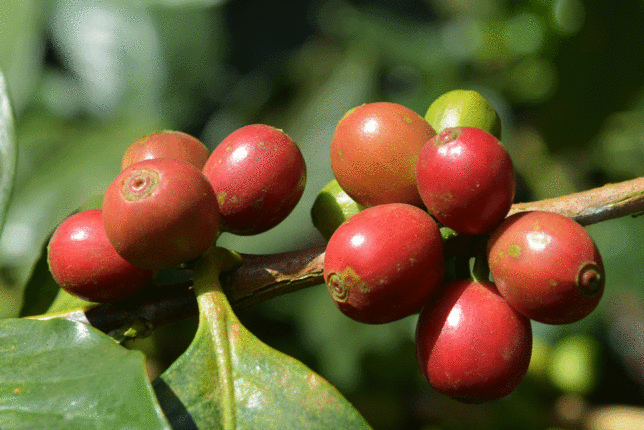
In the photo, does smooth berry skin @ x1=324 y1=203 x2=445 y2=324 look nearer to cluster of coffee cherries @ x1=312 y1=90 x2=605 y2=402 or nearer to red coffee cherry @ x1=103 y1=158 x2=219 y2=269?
cluster of coffee cherries @ x1=312 y1=90 x2=605 y2=402

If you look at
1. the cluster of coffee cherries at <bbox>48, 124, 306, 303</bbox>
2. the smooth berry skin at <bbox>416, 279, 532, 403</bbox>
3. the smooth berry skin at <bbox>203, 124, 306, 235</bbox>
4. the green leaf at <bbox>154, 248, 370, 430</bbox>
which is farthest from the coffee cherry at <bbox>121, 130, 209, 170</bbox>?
the smooth berry skin at <bbox>416, 279, 532, 403</bbox>

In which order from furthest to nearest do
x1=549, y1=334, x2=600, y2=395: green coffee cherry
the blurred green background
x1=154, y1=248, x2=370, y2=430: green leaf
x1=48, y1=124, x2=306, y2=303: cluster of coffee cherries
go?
x1=549, y1=334, x2=600, y2=395: green coffee cherry, the blurred green background, x1=48, y1=124, x2=306, y2=303: cluster of coffee cherries, x1=154, y1=248, x2=370, y2=430: green leaf

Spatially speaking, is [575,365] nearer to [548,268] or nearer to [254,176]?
[548,268]

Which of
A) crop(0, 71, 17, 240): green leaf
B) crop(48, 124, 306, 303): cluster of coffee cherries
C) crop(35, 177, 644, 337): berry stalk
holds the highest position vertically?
crop(0, 71, 17, 240): green leaf

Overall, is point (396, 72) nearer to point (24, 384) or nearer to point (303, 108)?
point (303, 108)

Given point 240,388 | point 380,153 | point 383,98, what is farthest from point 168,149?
point 383,98

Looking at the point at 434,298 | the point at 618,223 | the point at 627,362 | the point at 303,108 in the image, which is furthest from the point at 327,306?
the point at 627,362
